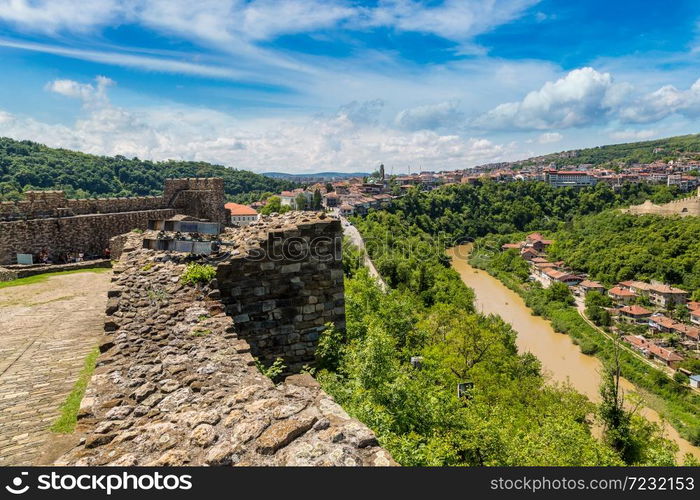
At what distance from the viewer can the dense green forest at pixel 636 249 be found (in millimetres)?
52438

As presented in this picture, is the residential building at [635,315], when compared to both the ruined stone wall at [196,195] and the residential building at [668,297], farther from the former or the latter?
the ruined stone wall at [196,195]

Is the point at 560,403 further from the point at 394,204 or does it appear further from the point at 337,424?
the point at 394,204

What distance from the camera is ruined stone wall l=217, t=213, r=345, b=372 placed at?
6.73 m

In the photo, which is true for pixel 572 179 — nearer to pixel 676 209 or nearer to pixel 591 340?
pixel 676 209

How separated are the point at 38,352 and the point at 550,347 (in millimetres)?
38382

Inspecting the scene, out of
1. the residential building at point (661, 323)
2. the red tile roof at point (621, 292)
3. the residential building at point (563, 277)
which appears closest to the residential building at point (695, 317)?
the residential building at point (661, 323)

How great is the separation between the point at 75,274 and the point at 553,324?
135 ft

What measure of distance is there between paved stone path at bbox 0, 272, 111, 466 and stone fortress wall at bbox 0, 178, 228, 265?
669 cm

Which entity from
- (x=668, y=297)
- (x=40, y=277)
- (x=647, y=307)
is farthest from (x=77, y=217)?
(x=668, y=297)

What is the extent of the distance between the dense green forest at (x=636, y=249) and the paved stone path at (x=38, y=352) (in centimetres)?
5767

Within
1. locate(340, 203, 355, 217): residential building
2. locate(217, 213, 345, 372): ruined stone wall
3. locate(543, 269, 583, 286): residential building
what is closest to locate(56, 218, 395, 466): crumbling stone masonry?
locate(217, 213, 345, 372): ruined stone wall

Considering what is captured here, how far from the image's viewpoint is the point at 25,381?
6.06 meters

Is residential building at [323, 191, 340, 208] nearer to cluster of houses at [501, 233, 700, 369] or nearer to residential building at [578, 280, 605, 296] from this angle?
cluster of houses at [501, 233, 700, 369]

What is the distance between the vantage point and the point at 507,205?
339 feet
